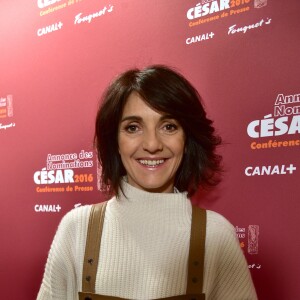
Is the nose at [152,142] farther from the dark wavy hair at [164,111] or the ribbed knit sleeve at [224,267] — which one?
the ribbed knit sleeve at [224,267]

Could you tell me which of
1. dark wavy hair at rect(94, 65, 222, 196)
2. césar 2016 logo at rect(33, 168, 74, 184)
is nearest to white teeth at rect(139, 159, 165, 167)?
dark wavy hair at rect(94, 65, 222, 196)

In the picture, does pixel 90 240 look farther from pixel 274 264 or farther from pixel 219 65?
pixel 219 65

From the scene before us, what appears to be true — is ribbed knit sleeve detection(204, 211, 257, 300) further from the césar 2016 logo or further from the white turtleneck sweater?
the césar 2016 logo

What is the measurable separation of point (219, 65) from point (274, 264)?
0.67 meters

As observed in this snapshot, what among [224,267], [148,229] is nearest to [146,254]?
[148,229]

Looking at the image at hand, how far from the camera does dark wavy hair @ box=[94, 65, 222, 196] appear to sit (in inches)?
35.9

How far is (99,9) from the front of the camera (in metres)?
1.59

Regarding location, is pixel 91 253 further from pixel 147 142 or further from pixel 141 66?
pixel 141 66

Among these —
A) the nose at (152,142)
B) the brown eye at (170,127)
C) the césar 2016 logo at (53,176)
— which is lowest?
the césar 2016 logo at (53,176)

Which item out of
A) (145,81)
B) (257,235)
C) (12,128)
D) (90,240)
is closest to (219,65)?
(145,81)

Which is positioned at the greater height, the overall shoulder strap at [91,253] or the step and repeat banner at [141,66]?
the step and repeat banner at [141,66]

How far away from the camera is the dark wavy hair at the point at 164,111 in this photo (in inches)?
35.9

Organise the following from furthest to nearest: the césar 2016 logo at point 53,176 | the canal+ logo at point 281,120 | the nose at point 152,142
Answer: the césar 2016 logo at point 53,176
the canal+ logo at point 281,120
the nose at point 152,142

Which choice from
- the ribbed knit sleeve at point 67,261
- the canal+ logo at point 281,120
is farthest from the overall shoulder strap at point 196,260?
the canal+ logo at point 281,120
